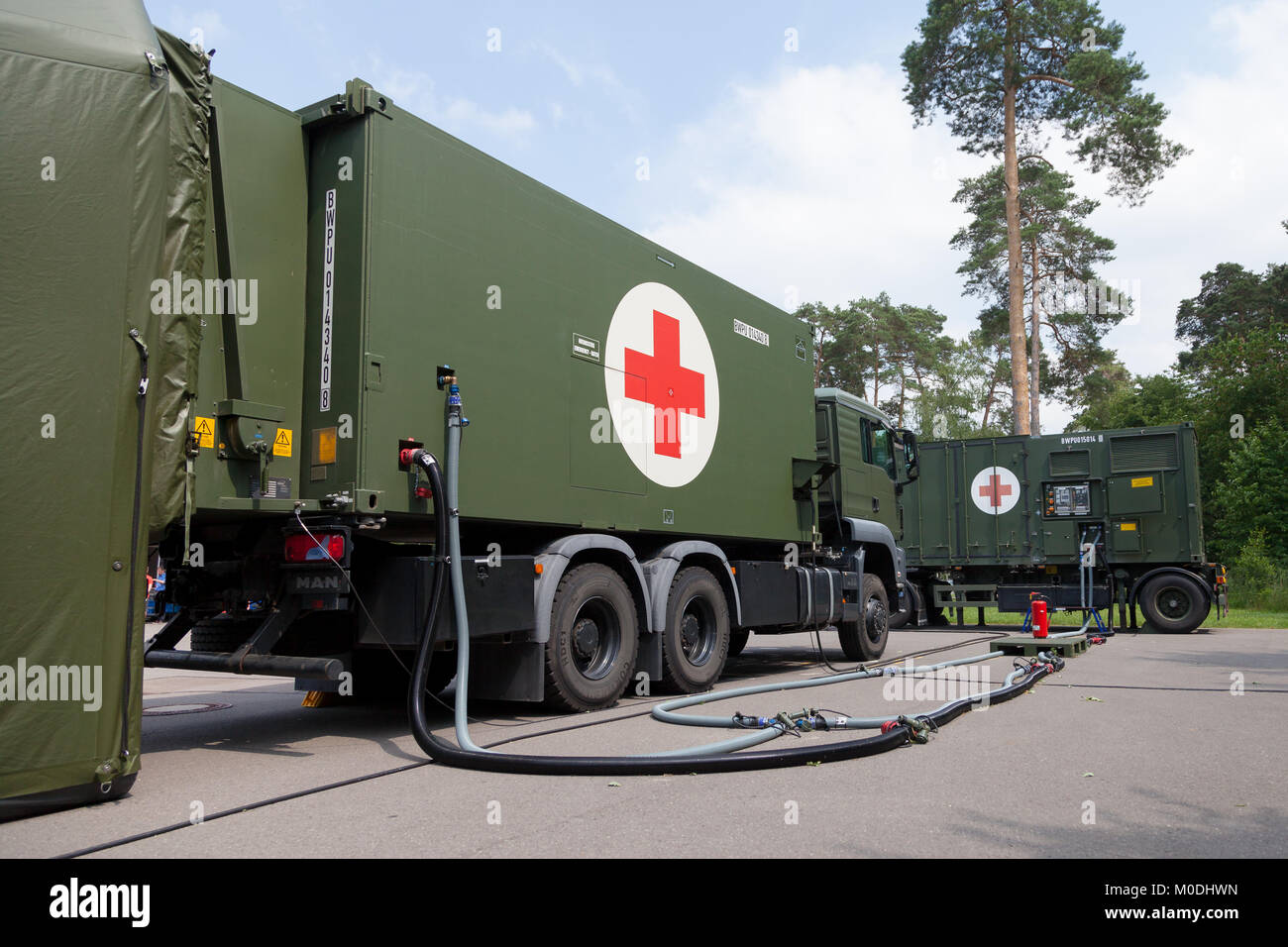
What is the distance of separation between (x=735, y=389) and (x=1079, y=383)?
31400 mm

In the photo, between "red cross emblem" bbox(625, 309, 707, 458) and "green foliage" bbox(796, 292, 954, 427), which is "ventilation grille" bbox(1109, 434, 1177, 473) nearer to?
"red cross emblem" bbox(625, 309, 707, 458)

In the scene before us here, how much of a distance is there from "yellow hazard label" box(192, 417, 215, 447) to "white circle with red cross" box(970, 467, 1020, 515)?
53.0ft

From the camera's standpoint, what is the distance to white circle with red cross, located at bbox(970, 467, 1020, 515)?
18.3 m

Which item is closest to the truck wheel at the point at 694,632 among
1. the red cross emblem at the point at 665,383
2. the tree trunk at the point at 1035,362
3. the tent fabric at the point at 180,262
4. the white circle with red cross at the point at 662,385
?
the white circle with red cross at the point at 662,385

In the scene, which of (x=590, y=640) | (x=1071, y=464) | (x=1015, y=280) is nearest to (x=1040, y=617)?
(x=1071, y=464)

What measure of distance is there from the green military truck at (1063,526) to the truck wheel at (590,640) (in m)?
10.1

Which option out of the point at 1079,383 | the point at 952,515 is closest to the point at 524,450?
the point at 952,515

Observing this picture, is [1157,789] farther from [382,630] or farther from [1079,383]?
[1079,383]

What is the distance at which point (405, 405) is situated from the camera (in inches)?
223

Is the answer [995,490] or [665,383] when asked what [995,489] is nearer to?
[995,490]

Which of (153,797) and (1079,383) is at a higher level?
(1079,383)

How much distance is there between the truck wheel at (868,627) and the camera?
10984 millimetres
